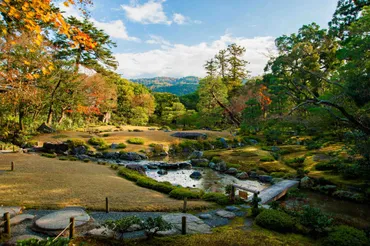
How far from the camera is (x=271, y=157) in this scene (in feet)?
58.4

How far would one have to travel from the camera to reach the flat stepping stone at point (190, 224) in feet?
19.7

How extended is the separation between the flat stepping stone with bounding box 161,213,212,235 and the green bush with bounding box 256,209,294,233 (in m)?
1.56

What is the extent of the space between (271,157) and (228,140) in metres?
9.03

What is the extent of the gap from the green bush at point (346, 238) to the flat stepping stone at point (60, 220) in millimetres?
5814

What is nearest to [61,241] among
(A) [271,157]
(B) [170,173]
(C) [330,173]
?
(B) [170,173]

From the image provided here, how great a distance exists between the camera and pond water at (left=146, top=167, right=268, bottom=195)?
12.8 m

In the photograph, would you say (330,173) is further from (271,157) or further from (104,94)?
(104,94)

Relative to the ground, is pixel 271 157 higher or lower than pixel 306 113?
lower

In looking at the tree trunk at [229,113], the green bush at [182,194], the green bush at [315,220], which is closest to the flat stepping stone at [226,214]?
the green bush at [182,194]

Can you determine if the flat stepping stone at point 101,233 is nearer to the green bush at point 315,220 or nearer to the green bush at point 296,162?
the green bush at point 315,220

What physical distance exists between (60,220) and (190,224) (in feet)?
10.5

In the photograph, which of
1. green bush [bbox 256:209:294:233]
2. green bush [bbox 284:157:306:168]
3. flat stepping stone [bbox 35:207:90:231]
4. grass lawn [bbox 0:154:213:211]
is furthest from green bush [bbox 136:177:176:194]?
green bush [bbox 284:157:306:168]

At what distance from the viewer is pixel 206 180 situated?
1406 cm

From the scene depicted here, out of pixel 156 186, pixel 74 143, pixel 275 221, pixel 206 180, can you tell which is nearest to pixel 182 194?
pixel 156 186
